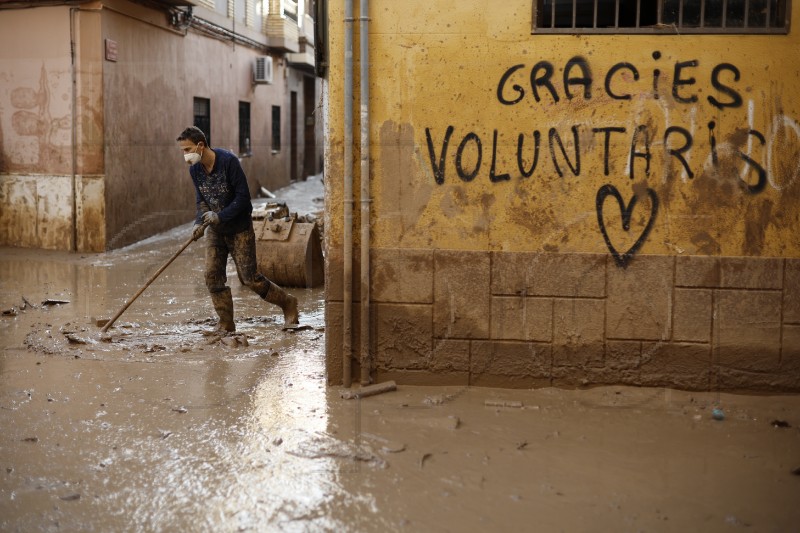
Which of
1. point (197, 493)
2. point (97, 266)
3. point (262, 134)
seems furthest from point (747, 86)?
point (262, 134)

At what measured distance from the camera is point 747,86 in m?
5.32

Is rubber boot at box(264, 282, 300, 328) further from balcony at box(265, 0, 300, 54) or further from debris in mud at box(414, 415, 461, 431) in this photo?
balcony at box(265, 0, 300, 54)

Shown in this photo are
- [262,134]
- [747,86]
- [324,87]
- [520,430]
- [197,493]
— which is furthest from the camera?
[262,134]

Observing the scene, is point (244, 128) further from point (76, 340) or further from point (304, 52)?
point (76, 340)

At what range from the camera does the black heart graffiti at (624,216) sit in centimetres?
543

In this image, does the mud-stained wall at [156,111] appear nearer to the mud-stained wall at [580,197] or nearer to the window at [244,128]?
the window at [244,128]

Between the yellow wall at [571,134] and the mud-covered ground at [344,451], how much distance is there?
3.50ft

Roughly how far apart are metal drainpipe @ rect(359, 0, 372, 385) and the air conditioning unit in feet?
49.7

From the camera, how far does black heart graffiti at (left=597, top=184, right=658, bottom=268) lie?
5426mm

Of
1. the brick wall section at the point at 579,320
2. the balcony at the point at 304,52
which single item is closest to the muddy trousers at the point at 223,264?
the brick wall section at the point at 579,320

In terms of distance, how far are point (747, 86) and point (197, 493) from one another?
13.2ft

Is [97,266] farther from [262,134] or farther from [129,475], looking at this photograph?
[262,134]

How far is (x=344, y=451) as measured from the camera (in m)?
4.49

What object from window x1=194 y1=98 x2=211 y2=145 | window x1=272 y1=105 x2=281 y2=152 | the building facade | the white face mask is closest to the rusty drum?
the white face mask
